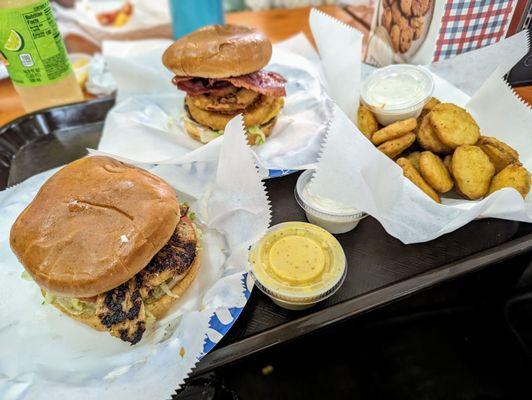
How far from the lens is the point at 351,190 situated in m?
1.23

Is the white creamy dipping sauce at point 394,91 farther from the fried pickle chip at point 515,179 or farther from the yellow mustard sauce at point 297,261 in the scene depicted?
the yellow mustard sauce at point 297,261

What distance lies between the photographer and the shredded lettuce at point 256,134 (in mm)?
1760

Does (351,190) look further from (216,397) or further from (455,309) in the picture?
(455,309)

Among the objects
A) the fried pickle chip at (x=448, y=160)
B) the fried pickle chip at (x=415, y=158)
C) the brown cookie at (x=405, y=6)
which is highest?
the brown cookie at (x=405, y=6)

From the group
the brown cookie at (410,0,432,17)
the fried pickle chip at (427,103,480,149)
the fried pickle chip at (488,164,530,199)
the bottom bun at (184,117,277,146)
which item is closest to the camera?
the fried pickle chip at (488,164,530,199)

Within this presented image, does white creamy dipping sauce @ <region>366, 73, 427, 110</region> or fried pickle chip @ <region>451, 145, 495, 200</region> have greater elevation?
white creamy dipping sauce @ <region>366, 73, 427, 110</region>

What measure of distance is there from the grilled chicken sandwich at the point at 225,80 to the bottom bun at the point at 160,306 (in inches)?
29.2

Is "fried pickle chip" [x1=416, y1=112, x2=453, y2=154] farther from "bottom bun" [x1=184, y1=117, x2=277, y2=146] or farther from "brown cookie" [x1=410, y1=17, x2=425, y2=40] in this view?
"bottom bun" [x1=184, y1=117, x2=277, y2=146]

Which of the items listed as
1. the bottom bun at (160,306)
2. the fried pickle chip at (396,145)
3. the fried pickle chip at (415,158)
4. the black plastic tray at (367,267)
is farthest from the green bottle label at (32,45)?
the fried pickle chip at (415,158)

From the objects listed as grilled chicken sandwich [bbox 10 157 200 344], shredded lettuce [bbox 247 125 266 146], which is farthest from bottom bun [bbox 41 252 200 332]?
shredded lettuce [bbox 247 125 266 146]

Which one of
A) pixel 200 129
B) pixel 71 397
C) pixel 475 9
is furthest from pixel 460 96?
pixel 71 397

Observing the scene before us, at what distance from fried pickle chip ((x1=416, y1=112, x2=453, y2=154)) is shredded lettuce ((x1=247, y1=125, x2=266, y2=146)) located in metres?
0.62

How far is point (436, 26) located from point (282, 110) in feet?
2.40

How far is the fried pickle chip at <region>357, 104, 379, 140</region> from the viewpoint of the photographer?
1.60m
